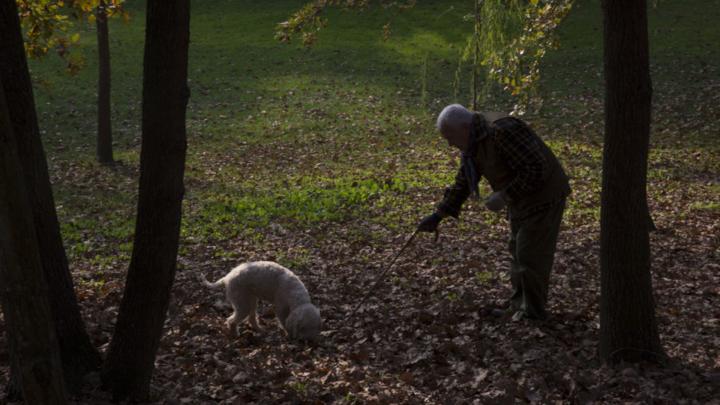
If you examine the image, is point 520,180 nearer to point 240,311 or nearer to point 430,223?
point 430,223

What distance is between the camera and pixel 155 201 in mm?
4793

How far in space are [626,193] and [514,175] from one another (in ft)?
5.00

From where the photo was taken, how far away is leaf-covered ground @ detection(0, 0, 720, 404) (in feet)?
19.4

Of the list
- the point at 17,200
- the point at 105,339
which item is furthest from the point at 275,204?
the point at 17,200

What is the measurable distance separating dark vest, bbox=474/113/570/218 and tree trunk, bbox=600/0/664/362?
116 centimetres

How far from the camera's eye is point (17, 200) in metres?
3.26

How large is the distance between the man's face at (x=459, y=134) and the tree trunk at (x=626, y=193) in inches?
58.1

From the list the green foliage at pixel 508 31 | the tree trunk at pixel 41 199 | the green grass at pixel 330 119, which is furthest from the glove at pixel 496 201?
the green grass at pixel 330 119

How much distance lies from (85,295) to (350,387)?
3944mm

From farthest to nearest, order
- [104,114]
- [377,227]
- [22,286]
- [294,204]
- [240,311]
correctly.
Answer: [104,114], [294,204], [377,227], [240,311], [22,286]

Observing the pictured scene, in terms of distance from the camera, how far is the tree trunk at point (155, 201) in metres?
4.61

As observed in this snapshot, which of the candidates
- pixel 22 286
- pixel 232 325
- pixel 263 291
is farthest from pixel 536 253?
pixel 22 286

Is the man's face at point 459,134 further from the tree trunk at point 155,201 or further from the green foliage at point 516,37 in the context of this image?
the green foliage at point 516,37

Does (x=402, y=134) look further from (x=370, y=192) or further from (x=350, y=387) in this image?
(x=350, y=387)
